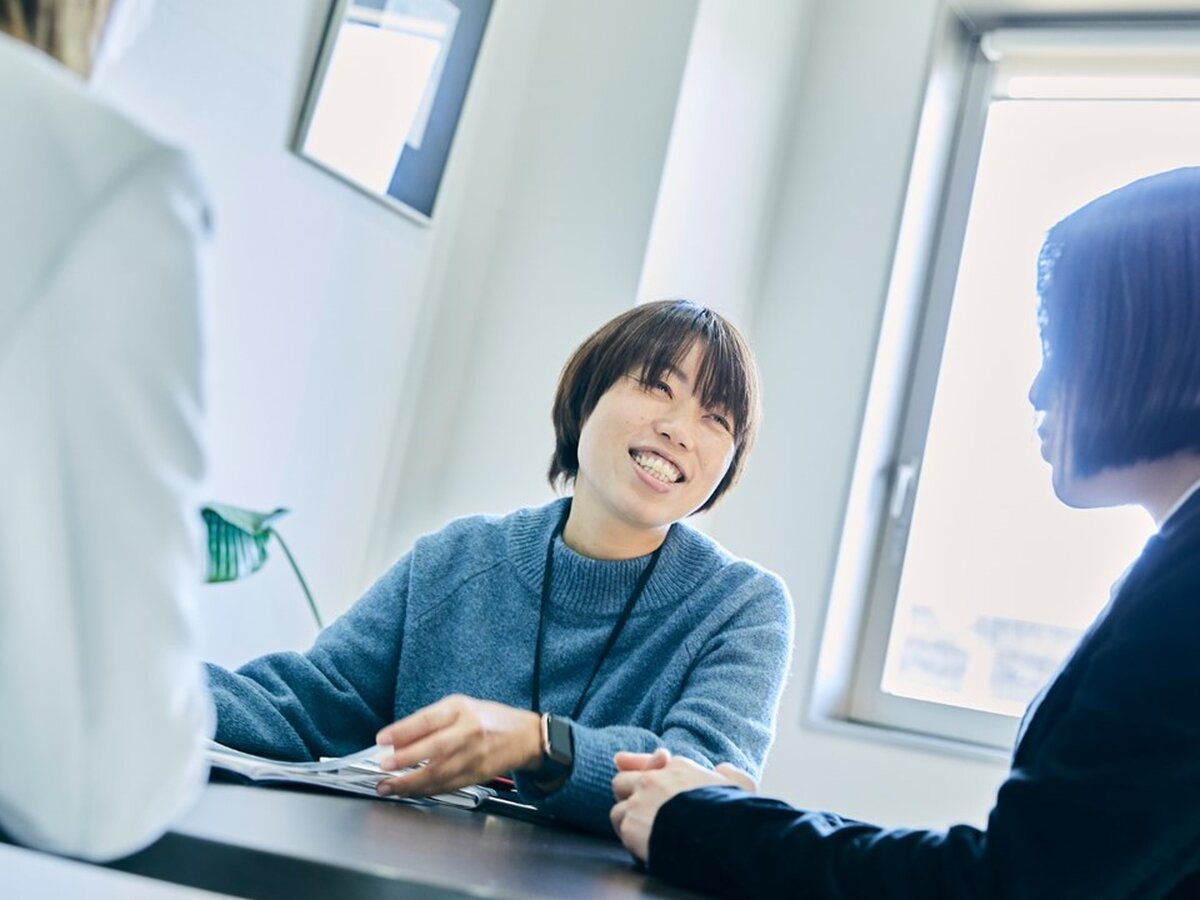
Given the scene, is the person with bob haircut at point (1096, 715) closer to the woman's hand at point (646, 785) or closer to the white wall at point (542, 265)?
the woman's hand at point (646, 785)

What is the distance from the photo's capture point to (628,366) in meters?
1.65

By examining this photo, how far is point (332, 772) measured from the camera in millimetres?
1102

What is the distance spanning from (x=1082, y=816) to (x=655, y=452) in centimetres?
83

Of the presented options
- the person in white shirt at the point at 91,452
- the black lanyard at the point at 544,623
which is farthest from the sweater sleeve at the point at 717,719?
the person in white shirt at the point at 91,452

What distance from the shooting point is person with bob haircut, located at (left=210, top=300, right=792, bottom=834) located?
4.51 feet

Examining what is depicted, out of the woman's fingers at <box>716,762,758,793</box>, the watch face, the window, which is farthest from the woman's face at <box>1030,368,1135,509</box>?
the window

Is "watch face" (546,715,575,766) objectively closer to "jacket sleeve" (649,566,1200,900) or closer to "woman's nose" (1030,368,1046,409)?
"jacket sleeve" (649,566,1200,900)

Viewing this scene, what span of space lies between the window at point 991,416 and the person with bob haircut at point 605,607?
1.43 meters

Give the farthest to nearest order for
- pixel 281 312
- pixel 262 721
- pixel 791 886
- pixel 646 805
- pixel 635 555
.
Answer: pixel 281 312, pixel 635 555, pixel 262 721, pixel 646 805, pixel 791 886

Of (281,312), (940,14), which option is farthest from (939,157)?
(281,312)

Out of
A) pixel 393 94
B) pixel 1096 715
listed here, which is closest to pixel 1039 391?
pixel 1096 715

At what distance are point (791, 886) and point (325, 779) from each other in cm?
36

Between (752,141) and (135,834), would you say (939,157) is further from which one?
(135,834)

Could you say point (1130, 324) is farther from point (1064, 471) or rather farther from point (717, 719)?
point (717, 719)
